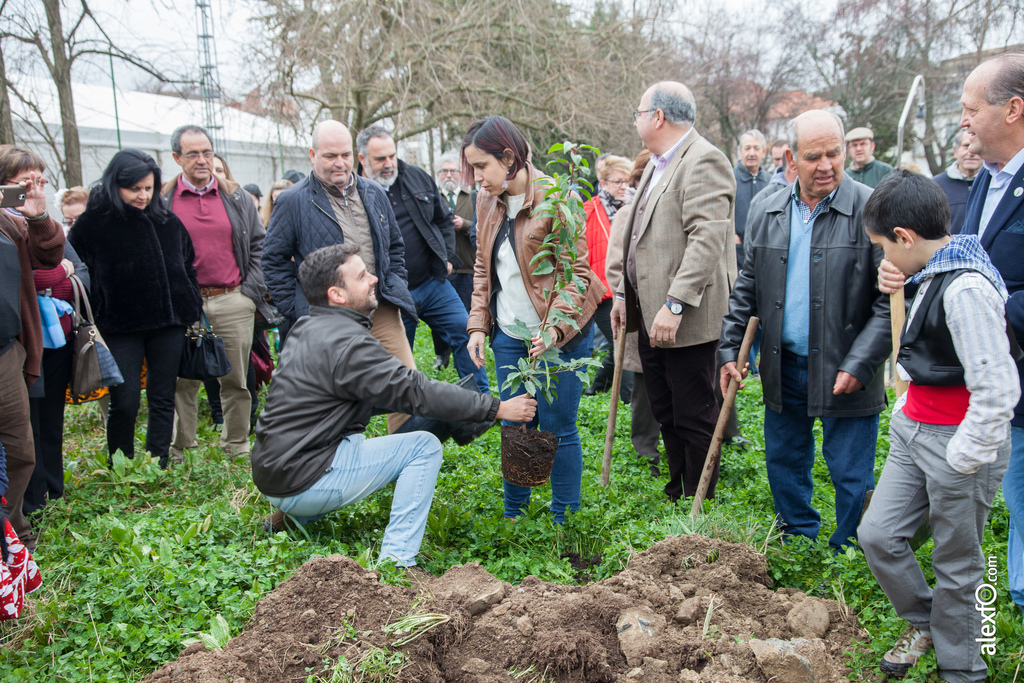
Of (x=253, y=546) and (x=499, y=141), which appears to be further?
(x=253, y=546)

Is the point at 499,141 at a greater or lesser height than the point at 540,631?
greater

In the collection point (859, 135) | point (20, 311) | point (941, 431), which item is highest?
point (859, 135)

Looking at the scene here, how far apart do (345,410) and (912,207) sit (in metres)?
2.60

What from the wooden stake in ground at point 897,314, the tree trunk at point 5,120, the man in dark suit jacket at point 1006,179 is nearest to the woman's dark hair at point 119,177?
the tree trunk at point 5,120

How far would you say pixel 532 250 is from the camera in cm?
377

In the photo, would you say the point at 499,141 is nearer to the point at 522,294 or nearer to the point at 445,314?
the point at 522,294

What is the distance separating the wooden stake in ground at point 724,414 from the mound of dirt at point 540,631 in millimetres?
492

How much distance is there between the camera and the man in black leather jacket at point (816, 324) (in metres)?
3.37

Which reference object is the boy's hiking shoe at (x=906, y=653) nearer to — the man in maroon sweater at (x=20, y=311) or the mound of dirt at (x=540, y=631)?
the mound of dirt at (x=540, y=631)

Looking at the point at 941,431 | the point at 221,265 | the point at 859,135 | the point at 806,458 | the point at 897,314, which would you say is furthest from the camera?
the point at 859,135

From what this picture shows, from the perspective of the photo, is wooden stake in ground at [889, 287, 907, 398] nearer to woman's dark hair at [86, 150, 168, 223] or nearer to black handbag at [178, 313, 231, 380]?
black handbag at [178, 313, 231, 380]

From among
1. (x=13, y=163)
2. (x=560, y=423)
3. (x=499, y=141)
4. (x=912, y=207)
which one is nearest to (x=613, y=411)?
(x=560, y=423)

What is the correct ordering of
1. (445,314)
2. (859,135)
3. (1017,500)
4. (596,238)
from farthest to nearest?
(859,135)
(445,314)
(596,238)
(1017,500)

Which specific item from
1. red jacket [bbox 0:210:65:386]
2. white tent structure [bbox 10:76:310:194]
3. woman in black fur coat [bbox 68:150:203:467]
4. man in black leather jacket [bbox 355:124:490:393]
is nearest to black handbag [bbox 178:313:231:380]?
woman in black fur coat [bbox 68:150:203:467]
